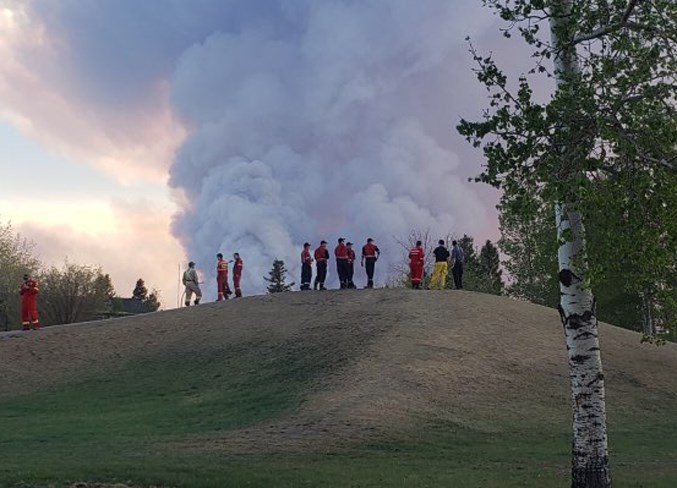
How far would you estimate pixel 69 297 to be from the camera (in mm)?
65500

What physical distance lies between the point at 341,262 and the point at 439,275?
4.79m

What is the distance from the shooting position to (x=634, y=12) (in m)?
11.2

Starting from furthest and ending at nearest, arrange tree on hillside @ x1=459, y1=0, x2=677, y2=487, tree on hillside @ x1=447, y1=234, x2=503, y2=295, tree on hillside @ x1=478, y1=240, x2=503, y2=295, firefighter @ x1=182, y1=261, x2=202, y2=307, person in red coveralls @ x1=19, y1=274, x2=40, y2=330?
tree on hillside @ x1=478, y1=240, x2=503, y2=295, tree on hillside @ x1=447, y1=234, x2=503, y2=295, firefighter @ x1=182, y1=261, x2=202, y2=307, person in red coveralls @ x1=19, y1=274, x2=40, y2=330, tree on hillside @ x1=459, y1=0, x2=677, y2=487

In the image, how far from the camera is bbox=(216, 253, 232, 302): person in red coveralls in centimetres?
3756

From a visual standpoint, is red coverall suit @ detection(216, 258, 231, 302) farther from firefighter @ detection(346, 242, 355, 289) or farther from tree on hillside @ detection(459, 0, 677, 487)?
tree on hillside @ detection(459, 0, 677, 487)

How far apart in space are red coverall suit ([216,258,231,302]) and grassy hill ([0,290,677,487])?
7.63 ft

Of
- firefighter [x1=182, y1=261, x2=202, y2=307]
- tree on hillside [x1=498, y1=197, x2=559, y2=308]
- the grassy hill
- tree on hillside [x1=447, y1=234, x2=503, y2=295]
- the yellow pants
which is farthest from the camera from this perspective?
tree on hillside [x1=447, y1=234, x2=503, y2=295]

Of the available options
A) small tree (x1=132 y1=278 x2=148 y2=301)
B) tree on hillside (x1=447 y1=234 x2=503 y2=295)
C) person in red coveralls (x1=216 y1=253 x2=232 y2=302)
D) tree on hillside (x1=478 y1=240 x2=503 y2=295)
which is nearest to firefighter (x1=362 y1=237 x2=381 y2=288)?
person in red coveralls (x1=216 y1=253 x2=232 y2=302)

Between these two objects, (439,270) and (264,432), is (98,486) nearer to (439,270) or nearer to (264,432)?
(264,432)

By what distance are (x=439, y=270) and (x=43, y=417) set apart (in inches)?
753

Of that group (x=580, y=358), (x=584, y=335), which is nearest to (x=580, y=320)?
(x=584, y=335)

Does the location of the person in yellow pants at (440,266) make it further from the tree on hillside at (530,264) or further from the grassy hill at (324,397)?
the tree on hillside at (530,264)

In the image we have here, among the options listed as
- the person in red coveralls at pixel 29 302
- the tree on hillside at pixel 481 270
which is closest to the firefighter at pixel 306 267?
the person in red coveralls at pixel 29 302

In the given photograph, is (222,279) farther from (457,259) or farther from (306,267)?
(457,259)
